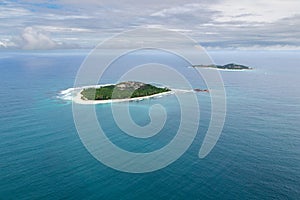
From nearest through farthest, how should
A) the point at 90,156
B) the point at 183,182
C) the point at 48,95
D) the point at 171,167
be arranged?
1. the point at 183,182
2. the point at 171,167
3. the point at 90,156
4. the point at 48,95

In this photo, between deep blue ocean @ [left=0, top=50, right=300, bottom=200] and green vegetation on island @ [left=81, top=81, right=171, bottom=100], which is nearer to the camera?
deep blue ocean @ [left=0, top=50, right=300, bottom=200]

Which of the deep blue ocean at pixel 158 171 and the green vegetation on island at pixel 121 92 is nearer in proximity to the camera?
the deep blue ocean at pixel 158 171

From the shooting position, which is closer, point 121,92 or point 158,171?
point 158,171

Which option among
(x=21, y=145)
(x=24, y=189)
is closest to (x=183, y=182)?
(x=24, y=189)

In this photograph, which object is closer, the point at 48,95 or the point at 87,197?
the point at 87,197

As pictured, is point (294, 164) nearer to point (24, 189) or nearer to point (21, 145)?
point (24, 189)

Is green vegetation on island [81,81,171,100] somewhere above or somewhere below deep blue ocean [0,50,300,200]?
above

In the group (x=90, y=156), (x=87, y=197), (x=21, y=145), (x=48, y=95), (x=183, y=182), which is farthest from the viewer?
(x=48, y=95)

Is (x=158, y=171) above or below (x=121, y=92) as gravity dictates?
below
